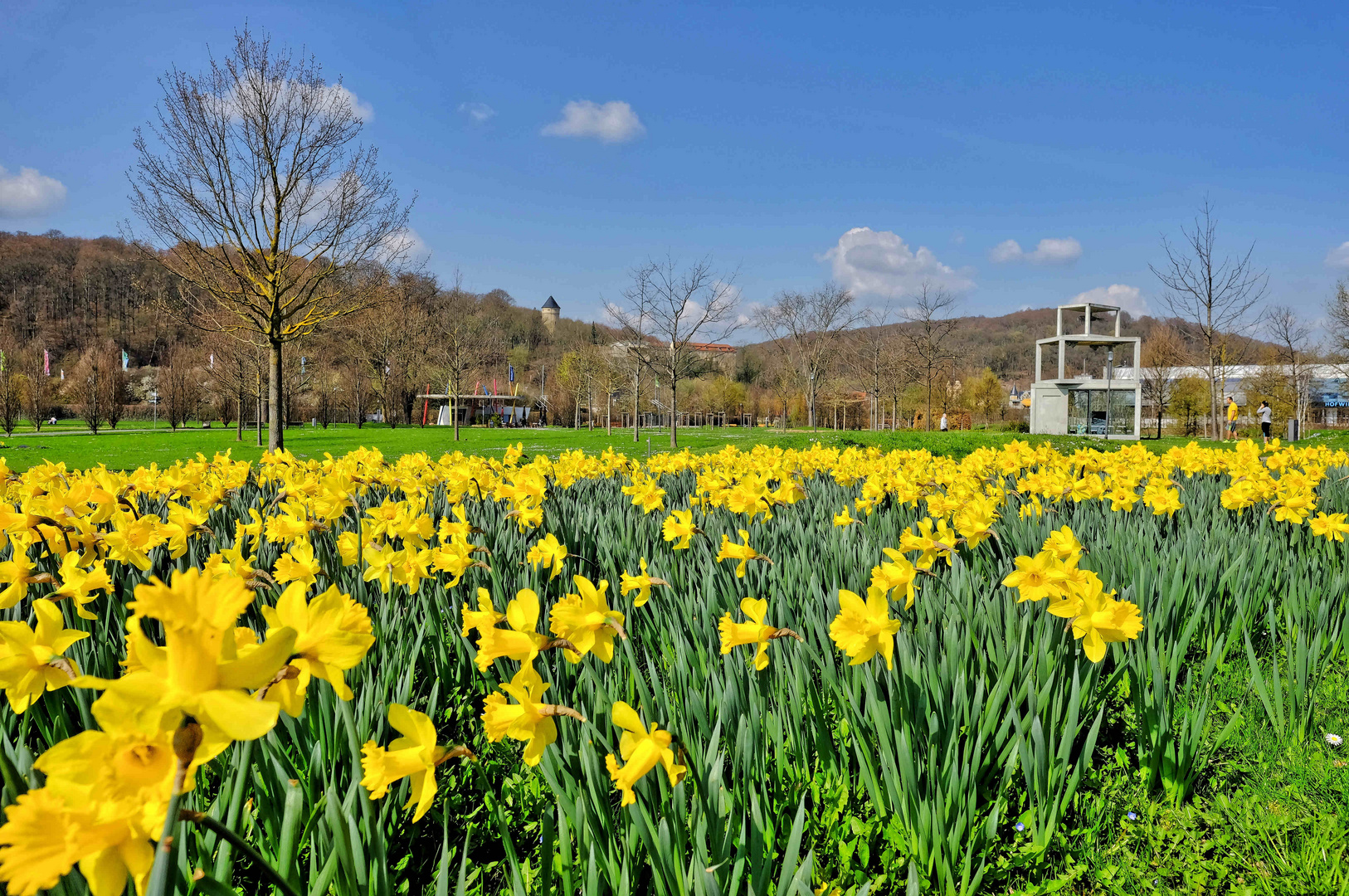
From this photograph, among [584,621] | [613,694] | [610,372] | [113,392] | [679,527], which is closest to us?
[584,621]

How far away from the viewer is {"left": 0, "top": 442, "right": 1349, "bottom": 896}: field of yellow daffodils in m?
0.74

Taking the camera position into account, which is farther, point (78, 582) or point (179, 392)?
point (179, 392)

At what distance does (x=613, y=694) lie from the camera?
1.85 m

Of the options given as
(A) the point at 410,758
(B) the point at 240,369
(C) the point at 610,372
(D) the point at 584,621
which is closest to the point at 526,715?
(A) the point at 410,758

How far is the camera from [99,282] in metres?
81.9

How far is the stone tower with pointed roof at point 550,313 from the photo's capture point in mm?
105088

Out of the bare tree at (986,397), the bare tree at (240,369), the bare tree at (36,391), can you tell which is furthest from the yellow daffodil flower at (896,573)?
the bare tree at (986,397)

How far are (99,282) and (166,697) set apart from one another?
106 m

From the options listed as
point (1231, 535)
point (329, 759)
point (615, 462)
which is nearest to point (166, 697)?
point (329, 759)

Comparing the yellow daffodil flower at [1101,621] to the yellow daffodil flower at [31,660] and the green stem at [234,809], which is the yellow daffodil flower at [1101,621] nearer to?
the green stem at [234,809]

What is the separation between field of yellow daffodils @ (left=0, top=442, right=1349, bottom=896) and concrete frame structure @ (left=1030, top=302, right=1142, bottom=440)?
28.9 meters

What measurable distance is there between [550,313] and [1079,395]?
306 ft

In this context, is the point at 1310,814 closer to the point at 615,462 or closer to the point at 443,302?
the point at 615,462

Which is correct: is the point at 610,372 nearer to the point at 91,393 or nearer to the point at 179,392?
the point at 179,392
